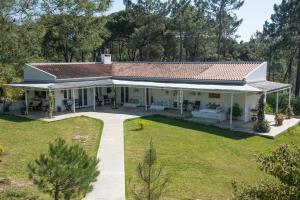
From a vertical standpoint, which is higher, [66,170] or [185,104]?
[66,170]

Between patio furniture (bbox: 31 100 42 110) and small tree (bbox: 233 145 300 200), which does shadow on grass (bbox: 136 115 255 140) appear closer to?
patio furniture (bbox: 31 100 42 110)

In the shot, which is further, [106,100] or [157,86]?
[106,100]

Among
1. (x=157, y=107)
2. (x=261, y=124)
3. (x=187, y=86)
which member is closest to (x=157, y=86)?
(x=157, y=107)

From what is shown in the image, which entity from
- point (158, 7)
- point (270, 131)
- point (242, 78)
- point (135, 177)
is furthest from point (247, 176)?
point (158, 7)

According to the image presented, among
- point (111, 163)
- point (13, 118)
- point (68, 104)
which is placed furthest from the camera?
point (68, 104)

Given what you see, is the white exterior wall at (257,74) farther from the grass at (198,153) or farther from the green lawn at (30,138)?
the green lawn at (30,138)

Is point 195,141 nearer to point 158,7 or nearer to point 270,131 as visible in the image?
point 270,131

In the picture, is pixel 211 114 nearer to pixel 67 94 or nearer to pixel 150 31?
pixel 67 94
